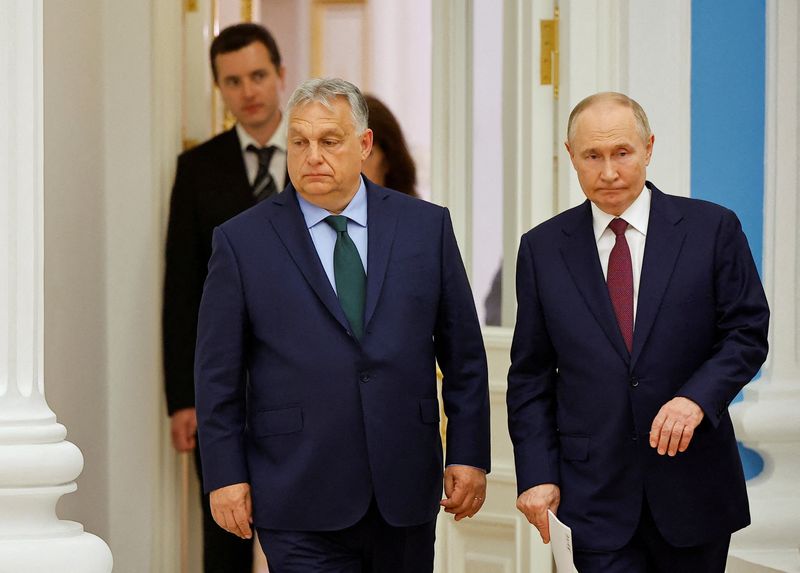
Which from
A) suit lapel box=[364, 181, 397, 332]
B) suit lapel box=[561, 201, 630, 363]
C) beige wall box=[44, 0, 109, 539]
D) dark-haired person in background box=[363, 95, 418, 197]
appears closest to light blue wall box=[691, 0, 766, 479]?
dark-haired person in background box=[363, 95, 418, 197]

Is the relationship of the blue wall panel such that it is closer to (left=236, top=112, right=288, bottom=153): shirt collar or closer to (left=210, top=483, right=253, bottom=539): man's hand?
(left=236, top=112, right=288, bottom=153): shirt collar

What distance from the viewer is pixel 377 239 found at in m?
3.37

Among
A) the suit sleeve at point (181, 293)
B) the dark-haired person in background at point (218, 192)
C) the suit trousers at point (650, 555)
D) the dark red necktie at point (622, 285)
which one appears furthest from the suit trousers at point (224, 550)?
the dark red necktie at point (622, 285)

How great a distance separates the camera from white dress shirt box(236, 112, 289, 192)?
543cm

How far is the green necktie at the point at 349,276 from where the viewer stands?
3.33 metres

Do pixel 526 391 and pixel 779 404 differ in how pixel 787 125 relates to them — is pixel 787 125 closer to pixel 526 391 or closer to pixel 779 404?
pixel 779 404

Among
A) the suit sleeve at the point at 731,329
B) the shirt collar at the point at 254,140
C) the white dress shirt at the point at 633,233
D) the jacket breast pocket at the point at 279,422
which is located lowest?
the jacket breast pocket at the point at 279,422

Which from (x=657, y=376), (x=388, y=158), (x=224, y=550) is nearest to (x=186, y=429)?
(x=224, y=550)

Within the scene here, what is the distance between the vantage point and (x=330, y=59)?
10.7m

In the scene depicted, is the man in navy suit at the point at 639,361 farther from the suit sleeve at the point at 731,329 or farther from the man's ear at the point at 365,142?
the man's ear at the point at 365,142

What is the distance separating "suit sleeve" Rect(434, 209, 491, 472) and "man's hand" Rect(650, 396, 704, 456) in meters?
0.54

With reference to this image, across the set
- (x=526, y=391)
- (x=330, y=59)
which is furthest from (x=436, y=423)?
(x=330, y=59)

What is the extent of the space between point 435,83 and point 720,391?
2.67 metres

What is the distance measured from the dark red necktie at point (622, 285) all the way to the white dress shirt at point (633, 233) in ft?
0.04
